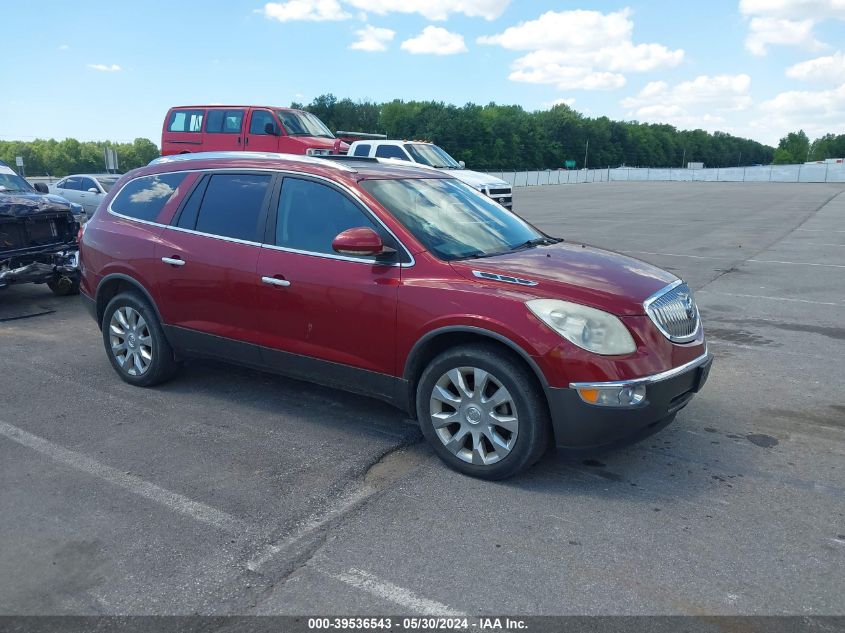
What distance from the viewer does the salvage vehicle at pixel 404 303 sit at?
384 centimetres

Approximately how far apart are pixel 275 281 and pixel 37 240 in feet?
18.8

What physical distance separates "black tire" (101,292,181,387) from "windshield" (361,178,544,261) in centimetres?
214

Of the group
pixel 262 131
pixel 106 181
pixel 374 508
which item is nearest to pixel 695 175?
pixel 106 181

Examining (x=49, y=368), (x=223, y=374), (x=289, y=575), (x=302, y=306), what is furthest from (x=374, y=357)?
(x=49, y=368)

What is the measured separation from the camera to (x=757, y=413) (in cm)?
521

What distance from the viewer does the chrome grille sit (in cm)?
402

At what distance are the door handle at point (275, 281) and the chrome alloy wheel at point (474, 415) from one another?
1259 millimetres

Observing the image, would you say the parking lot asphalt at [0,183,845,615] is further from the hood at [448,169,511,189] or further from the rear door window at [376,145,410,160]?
the rear door window at [376,145,410,160]

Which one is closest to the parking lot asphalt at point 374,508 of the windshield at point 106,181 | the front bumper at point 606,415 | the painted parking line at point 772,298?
A: the front bumper at point 606,415

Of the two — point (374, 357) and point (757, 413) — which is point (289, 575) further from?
point (757, 413)

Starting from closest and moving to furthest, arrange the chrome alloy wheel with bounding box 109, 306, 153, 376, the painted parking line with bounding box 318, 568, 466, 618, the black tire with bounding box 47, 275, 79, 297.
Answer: the painted parking line with bounding box 318, 568, 466, 618, the chrome alloy wheel with bounding box 109, 306, 153, 376, the black tire with bounding box 47, 275, 79, 297

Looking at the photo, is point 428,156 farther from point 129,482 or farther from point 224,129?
point 129,482

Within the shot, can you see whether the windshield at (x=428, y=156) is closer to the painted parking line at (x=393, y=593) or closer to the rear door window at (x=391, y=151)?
the rear door window at (x=391, y=151)

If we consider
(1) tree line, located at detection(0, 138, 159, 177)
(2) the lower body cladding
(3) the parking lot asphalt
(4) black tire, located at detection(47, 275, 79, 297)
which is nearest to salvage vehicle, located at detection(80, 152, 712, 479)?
(3) the parking lot asphalt
